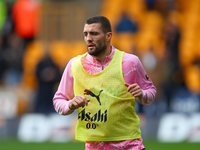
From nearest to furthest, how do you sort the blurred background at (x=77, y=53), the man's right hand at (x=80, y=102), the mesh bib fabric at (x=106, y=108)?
the man's right hand at (x=80, y=102), the mesh bib fabric at (x=106, y=108), the blurred background at (x=77, y=53)

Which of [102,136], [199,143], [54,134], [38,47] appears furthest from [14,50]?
[102,136]

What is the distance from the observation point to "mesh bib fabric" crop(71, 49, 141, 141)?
4.25 meters

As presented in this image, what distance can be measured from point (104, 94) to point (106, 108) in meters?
0.14

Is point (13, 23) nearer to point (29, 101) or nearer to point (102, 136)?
point (29, 101)

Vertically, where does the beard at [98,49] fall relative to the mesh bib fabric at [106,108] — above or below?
above

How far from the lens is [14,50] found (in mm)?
13906

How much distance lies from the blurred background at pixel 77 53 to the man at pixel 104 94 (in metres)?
6.95

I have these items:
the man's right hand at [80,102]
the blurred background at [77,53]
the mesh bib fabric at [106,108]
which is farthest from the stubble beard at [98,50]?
the blurred background at [77,53]

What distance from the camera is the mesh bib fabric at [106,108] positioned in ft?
13.9

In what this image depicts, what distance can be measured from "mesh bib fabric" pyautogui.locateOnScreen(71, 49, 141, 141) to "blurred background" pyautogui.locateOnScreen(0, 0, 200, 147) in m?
6.96

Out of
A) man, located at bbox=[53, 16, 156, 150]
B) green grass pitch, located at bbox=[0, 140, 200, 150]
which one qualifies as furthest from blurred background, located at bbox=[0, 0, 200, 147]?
man, located at bbox=[53, 16, 156, 150]

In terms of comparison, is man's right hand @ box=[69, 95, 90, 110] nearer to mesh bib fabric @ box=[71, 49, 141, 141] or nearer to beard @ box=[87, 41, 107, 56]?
mesh bib fabric @ box=[71, 49, 141, 141]

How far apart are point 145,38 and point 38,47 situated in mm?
3669

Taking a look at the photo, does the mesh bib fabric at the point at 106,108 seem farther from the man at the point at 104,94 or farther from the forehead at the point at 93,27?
the forehead at the point at 93,27
